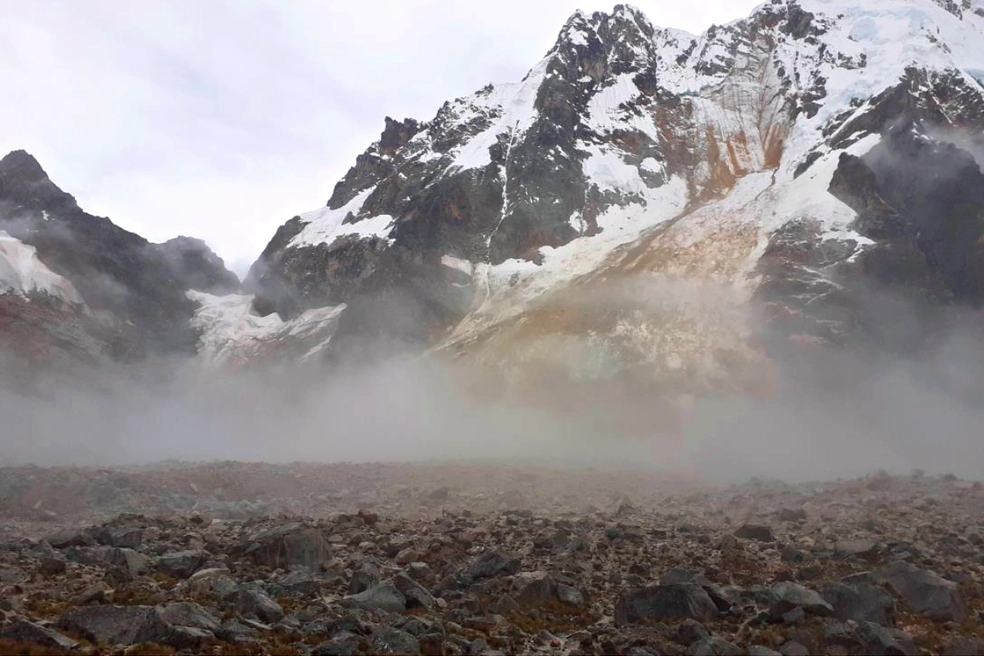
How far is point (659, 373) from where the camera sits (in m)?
81.6

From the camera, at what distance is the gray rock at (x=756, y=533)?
2335cm

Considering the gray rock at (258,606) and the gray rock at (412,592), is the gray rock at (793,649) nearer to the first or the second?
the gray rock at (412,592)

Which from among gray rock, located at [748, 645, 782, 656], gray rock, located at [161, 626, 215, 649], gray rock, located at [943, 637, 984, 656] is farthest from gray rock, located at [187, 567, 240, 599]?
gray rock, located at [943, 637, 984, 656]

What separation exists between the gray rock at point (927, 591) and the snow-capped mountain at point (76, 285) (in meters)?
107

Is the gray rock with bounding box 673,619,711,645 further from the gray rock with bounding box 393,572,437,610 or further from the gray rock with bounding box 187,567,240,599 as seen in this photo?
the gray rock with bounding box 187,567,240,599

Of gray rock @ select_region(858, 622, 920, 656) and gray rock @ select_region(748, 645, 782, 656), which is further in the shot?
gray rock @ select_region(858, 622, 920, 656)

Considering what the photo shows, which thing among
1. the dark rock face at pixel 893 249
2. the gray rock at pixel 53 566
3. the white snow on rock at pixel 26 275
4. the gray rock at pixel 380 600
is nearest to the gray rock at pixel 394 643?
the gray rock at pixel 380 600

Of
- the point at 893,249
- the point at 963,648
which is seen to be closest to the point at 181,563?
the point at 963,648

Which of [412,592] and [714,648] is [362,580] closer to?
[412,592]

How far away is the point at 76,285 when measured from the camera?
407 feet

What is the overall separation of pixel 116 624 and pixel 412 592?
19.2 feet

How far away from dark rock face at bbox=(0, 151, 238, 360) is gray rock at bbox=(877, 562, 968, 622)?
116 meters

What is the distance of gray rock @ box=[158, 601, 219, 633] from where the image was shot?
44.4 ft

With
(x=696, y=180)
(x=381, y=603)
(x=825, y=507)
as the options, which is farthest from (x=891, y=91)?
(x=381, y=603)
